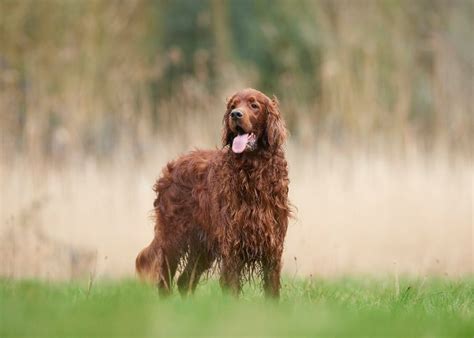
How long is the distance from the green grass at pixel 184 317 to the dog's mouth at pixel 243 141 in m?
1.07

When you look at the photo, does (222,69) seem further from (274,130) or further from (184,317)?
(184,317)

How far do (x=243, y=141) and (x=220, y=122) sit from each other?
487 centimetres

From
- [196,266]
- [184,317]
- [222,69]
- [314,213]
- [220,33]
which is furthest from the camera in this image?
[220,33]

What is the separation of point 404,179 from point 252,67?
4.95 m

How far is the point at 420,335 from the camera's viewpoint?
177 inches

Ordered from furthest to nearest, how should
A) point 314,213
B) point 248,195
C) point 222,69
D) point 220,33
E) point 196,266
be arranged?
point 220,33 → point 222,69 → point 314,213 → point 196,266 → point 248,195

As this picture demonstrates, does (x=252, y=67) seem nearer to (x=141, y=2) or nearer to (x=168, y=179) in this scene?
(x=141, y=2)

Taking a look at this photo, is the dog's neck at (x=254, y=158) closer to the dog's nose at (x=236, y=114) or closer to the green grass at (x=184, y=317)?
the dog's nose at (x=236, y=114)

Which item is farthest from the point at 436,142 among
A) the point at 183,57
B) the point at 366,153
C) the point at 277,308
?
the point at 277,308

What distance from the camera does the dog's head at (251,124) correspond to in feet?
20.7

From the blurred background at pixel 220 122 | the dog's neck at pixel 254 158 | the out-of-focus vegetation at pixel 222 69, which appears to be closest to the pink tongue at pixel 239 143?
the dog's neck at pixel 254 158

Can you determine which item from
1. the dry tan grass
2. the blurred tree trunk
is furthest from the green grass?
the blurred tree trunk

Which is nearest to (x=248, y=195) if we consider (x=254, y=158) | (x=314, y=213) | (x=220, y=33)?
(x=254, y=158)

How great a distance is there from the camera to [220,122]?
11188 millimetres
